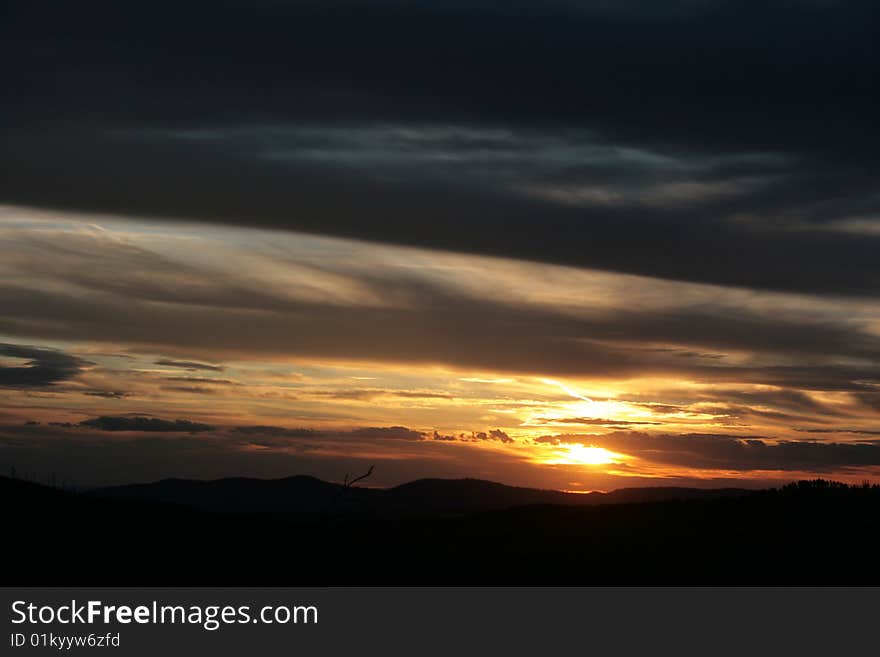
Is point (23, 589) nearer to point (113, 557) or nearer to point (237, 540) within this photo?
point (113, 557)

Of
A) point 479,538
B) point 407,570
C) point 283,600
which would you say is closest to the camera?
point 283,600

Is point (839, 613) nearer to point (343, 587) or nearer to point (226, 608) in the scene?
point (343, 587)

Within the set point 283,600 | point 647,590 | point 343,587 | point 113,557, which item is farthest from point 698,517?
point 113,557

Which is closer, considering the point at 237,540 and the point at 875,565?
the point at 875,565

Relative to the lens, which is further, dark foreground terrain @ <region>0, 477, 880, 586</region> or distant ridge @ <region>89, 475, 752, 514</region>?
distant ridge @ <region>89, 475, 752, 514</region>

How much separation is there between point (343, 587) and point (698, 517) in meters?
11.9

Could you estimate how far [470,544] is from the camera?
3272 centimetres

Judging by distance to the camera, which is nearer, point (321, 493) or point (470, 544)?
point (470, 544)

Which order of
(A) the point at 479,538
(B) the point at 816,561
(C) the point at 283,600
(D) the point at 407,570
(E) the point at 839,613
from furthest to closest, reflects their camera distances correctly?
(A) the point at 479,538, (D) the point at 407,570, (B) the point at 816,561, (C) the point at 283,600, (E) the point at 839,613

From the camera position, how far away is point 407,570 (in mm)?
30297

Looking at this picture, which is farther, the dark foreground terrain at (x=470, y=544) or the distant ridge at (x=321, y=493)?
the distant ridge at (x=321, y=493)

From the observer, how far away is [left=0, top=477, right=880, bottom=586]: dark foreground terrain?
94.2 feet

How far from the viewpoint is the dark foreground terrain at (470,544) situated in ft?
94.2

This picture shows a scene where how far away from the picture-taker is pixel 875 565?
2750 cm
